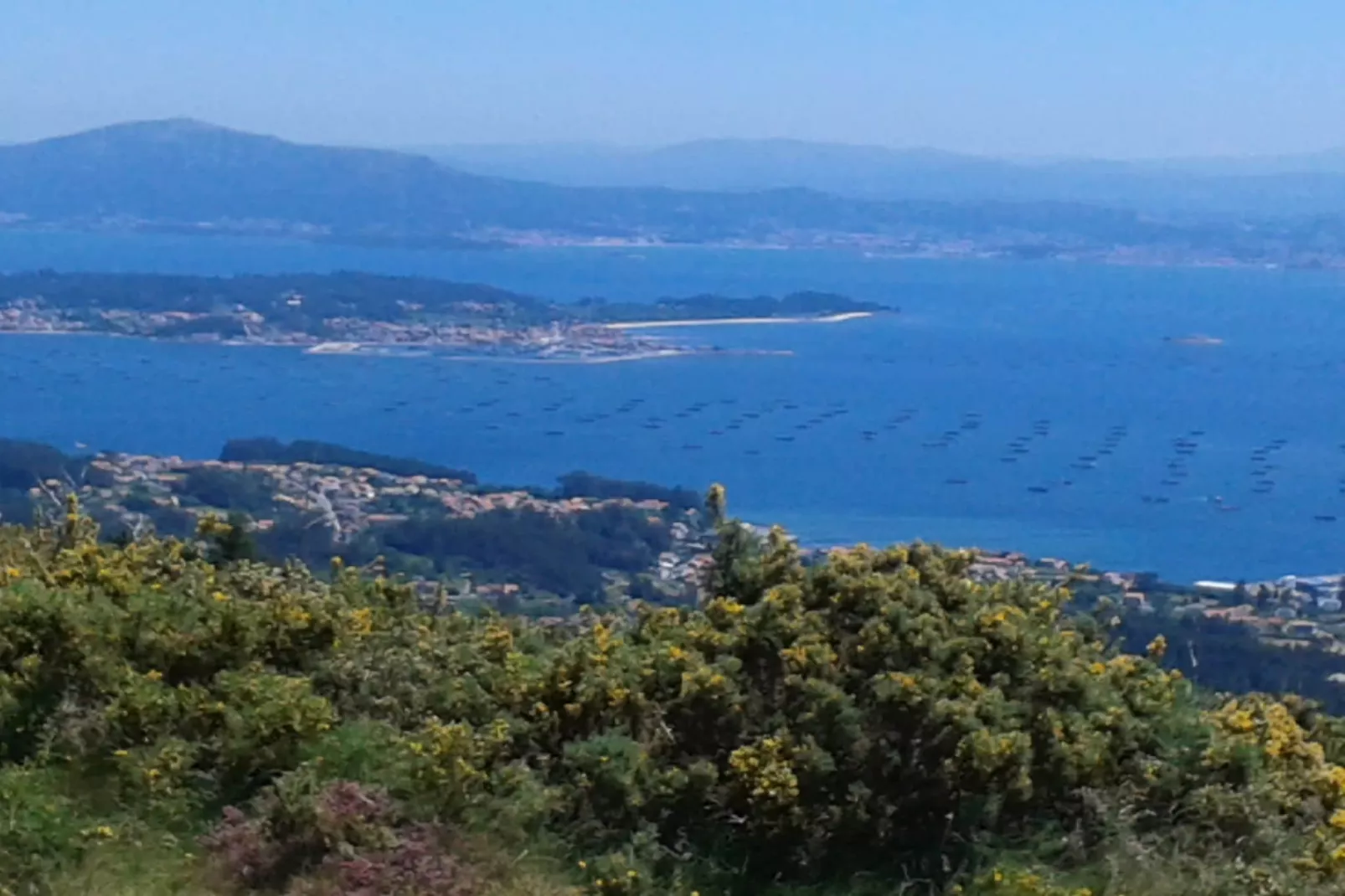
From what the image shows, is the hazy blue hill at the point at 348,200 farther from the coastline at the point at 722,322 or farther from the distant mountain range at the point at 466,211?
the coastline at the point at 722,322

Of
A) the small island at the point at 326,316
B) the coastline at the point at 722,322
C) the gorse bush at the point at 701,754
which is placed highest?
the gorse bush at the point at 701,754

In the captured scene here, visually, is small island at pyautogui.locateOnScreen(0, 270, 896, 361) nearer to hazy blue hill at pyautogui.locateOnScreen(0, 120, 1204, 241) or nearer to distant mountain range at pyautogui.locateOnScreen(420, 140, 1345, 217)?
hazy blue hill at pyautogui.locateOnScreen(0, 120, 1204, 241)

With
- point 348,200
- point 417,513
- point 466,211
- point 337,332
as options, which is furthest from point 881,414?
point 348,200

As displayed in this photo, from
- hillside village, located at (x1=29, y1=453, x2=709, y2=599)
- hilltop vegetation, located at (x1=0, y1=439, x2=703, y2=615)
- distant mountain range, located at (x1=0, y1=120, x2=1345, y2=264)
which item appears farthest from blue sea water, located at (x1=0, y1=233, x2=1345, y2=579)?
distant mountain range, located at (x1=0, y1=120, x2=1345, y2=264)

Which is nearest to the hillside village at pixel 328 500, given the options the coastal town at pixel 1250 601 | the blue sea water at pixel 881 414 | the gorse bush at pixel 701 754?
the blue sea water at pixel 881 414

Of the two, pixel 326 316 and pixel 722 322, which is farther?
pixel 722 322

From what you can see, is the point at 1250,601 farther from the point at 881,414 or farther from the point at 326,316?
the point at 326,316
